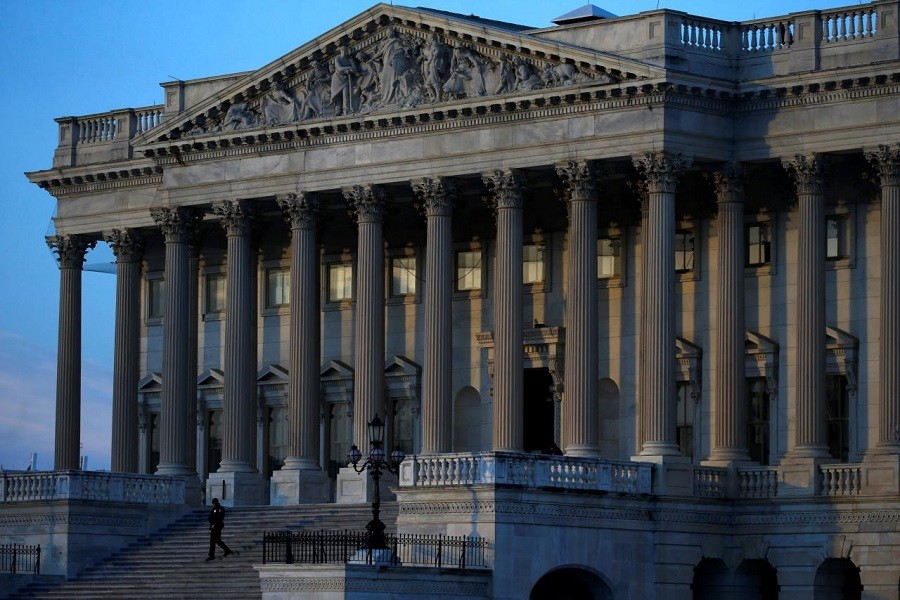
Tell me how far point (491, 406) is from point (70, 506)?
542 inches

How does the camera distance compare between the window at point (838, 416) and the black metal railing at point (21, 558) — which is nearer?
the window at point (838, 416)

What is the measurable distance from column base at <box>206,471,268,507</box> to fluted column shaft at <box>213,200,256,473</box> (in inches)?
12.4

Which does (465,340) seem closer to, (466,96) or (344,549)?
(466,96)

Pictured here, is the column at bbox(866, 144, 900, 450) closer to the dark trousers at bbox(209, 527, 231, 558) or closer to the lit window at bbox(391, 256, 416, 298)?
the dark trousers at bbox(209, 527, 231, 558)

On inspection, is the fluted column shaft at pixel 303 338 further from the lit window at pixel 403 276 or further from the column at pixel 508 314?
the column at pixel 508 314

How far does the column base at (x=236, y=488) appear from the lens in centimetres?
8025

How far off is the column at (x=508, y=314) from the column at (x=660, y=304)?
3939 millimetres

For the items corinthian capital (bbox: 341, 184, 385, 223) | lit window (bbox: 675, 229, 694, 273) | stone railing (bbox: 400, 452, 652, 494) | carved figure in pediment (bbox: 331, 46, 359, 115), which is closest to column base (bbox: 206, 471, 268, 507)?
corinthian capital (bbox: 341, 184, 385, 223)

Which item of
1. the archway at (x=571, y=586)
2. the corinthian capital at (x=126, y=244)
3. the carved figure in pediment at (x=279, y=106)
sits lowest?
the archway at (x=571, y=586)

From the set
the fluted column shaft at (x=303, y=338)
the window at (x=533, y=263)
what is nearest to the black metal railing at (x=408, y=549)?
the fluted column shaft at (x=303, y=338)

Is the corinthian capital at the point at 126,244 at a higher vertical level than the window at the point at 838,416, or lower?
higher

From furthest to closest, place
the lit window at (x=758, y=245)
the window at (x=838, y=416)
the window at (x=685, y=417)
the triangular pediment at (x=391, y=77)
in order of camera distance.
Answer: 1. the window at (x=685, y=417)
2. the lit window at (x=758, y=245)
3. the triangular pediment at (x=391, y=77)
4. the window at (x=838, y=416)

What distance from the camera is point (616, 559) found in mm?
69500

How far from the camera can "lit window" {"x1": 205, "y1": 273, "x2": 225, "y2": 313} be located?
292 ft
